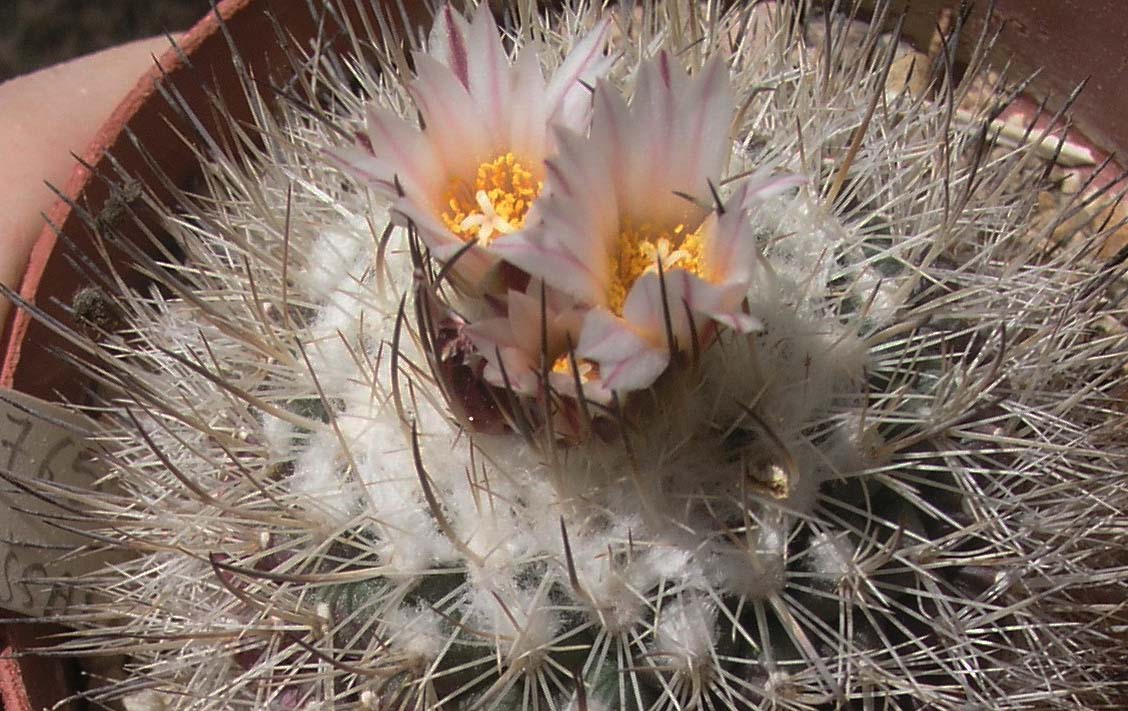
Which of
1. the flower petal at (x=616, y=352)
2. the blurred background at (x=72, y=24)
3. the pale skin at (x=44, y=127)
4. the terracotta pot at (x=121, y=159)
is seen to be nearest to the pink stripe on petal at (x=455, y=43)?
the flower petal at (x=616, y=352)

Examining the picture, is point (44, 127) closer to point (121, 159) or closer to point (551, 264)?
point (121, 159)

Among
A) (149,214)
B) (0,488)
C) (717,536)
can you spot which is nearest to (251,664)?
(0,488)

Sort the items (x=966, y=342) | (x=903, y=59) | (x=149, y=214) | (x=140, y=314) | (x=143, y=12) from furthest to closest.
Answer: (x=143, y=12), (x=903, y=59), (x=149, y=214), (x=140, y=314), (x=966, y=342)

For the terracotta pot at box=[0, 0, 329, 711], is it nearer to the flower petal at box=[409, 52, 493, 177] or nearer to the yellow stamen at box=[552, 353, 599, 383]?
the flower petal at box=[409, 52, 493, 177]

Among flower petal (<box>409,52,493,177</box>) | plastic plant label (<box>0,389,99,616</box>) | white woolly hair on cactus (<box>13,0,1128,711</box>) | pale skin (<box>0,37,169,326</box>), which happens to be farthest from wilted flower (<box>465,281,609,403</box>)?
pale skin (<box>0,37,169,326</box>)

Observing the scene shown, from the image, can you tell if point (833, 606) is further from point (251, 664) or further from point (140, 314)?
point (140, 314)

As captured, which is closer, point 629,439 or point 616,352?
point 616,352

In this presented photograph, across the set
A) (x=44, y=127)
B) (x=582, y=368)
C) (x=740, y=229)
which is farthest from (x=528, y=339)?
(x=44, y=127)
